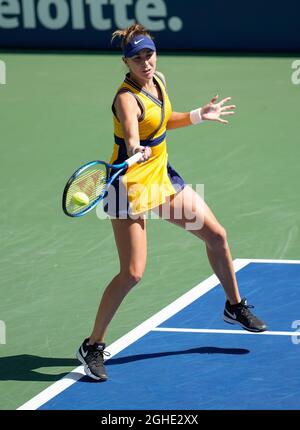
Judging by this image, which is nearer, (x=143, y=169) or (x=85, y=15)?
(x=143, y=169)

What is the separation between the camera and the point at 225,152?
1364cm

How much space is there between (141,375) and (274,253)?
2875mm

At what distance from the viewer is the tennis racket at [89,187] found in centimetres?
757

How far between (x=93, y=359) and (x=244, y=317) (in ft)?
4.13

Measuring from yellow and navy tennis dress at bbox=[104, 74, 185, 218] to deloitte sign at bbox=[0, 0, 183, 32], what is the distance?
10.2 metres

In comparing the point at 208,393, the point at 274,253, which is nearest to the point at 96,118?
the point at 274,253

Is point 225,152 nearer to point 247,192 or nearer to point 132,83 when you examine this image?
point 247,192

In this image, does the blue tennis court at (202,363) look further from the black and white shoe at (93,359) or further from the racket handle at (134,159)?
the racket handle at (134,159)
